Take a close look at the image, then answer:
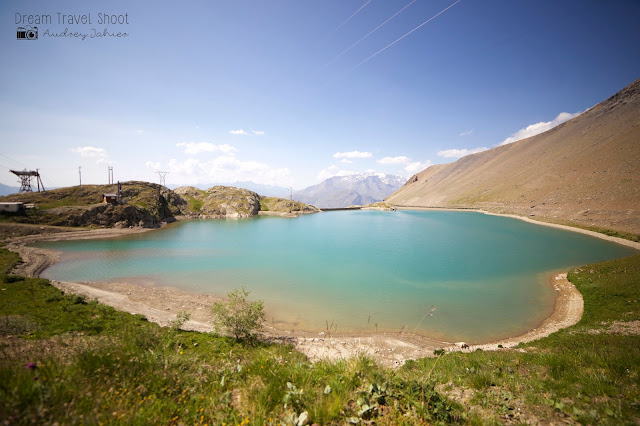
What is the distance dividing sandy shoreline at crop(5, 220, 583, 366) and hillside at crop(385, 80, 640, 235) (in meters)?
68.1

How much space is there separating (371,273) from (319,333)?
17.7 meters

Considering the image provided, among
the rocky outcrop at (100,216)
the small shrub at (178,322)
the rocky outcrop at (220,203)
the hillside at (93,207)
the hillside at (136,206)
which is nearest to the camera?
the small shrub at (178,322)

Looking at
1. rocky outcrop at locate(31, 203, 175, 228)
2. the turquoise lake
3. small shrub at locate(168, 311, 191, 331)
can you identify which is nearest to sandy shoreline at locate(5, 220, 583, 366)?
the turquoise lake

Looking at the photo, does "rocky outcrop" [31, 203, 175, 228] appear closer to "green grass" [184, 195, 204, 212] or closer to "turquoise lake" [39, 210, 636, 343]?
"turquoise lake" [39, 210, 636, 343]

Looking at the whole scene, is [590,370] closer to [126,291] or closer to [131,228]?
[126,291]

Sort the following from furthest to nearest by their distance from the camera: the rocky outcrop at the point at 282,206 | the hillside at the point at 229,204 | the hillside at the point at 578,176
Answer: the rocky outcrop at the point at 282,206 < the hillside at the point at 229,204 < the hillside at the point at 578,176

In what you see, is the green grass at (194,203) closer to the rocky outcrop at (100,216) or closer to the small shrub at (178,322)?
the rocky outcrop at (100,216)

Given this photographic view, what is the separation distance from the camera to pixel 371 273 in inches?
1422

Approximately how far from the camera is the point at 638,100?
138 metres

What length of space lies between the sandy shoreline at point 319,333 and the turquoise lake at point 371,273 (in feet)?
4.05

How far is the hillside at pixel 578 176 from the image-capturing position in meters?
76.2

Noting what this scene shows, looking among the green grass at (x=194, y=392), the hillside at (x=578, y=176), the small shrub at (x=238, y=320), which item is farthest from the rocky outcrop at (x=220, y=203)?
the hillside at (x=578, y=176)

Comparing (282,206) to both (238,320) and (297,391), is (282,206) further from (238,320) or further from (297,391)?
(297,391)

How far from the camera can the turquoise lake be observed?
74.9ft
